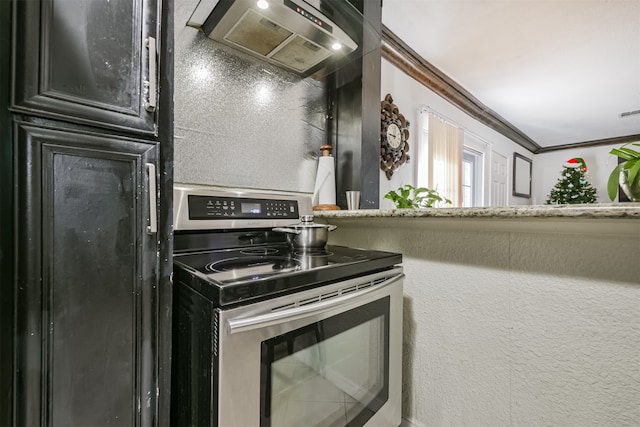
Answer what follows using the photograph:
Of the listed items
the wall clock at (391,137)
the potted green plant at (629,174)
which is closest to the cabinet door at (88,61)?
the potted green plant at (629,174)

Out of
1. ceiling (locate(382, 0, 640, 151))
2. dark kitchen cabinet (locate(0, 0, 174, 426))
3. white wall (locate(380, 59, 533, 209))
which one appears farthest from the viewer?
white wall (locate(380, 59, 533, 209))

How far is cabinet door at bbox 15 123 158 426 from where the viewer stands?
0.51 meters

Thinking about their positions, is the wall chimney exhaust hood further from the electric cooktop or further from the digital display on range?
the electric cooktop

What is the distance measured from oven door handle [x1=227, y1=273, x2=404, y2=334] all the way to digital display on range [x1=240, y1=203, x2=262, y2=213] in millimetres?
563

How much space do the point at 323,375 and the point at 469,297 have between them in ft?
1.93

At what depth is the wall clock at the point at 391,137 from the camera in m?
1.95

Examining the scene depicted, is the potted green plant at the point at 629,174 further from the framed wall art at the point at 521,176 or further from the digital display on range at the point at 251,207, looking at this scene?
the framed wall art at the point at 521,176

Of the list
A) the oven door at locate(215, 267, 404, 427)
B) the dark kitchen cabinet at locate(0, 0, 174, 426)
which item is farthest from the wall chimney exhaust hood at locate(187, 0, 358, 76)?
the oven door at locate(215, 267, 404, 427)

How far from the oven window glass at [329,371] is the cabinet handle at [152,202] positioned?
373mm

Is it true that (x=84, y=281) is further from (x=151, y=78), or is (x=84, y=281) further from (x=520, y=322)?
(x=520, y=322)

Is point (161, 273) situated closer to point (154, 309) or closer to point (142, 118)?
point (154, 309)

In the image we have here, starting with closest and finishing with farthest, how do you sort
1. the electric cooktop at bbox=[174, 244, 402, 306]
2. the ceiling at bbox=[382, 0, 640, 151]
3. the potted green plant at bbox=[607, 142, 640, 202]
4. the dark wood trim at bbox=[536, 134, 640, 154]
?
the electric cooktop at bbox=[174, 244, 402, 306] → the potted green plant at bbox=[607, 142, 640, 202] → the ceiling at bbox=[382, 0, 640, 151] → the dark wood trim at bbox=[536, 134, 640, 154]

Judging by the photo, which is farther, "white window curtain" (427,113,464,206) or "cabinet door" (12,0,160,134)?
"white window curtain" (427,113,464,206)

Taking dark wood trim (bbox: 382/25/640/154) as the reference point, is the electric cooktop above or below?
below
